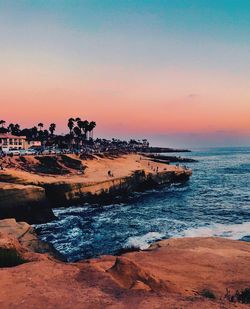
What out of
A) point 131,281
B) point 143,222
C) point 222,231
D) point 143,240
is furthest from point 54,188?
point 131,281

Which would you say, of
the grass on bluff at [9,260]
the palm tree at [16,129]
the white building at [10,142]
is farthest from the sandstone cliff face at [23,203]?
the palm tree at [16,129]

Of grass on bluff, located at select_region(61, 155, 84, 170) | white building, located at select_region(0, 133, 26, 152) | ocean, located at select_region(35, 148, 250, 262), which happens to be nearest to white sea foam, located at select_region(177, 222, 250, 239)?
ocean, located at select_region(35, 148, 250, 262)

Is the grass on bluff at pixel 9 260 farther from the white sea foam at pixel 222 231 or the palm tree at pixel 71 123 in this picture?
the palm tree at pixel 71 123

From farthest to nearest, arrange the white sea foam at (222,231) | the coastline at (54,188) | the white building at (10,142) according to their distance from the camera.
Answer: the white building at (10,142) → the coastline at (54,188) → the white sea foam at (222,231)

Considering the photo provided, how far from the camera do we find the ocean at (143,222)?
30.4m

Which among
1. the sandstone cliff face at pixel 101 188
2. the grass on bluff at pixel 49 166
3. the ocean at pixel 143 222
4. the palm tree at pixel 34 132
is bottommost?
the ocean at pixel 143 222

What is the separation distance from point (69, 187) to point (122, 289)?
37080 millimetres

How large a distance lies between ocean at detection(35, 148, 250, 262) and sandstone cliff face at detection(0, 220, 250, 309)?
1017 centimetres

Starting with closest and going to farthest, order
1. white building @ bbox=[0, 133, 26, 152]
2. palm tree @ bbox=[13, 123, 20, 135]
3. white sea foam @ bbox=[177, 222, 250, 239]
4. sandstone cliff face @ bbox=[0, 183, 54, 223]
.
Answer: white sea foam @ bbox=[177, 222, 250, 239] < sandstone cliff face @ bbox=[0, 183, 54, 223] < white building @ bbox=[0, 133, 26, 152] < palm tree @ bbox=[13, 123, 20, 135]

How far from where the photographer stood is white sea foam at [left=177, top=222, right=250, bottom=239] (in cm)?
3140

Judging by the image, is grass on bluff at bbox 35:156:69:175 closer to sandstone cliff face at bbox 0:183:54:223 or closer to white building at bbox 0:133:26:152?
sandstone cliff face at bbox 0:183:54:223

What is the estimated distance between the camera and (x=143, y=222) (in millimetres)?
38438

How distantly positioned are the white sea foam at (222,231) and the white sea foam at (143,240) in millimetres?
2290

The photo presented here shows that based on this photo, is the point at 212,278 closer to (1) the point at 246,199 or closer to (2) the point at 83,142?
(1) the point at 246,199
